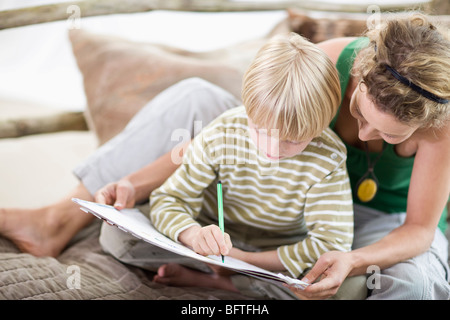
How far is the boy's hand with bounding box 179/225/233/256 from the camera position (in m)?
0.92

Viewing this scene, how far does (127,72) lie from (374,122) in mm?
954

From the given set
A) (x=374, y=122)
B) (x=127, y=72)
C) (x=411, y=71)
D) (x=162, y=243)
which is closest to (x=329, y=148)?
(x=374, y=122)

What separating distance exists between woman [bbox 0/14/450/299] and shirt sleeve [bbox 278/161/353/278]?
0.03 metres

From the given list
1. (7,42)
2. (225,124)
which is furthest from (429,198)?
(7,42)

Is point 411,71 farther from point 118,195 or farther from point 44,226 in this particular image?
point 44,226

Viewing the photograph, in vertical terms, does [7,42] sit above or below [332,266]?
above

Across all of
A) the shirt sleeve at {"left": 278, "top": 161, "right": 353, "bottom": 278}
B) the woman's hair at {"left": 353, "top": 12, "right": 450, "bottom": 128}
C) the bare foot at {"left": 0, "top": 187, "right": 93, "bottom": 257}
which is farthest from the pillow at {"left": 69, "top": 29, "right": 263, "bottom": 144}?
the woman's hair at {"left": 353, "top": 12, "right": 450, "bottom": 128}

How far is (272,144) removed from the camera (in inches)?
37.2

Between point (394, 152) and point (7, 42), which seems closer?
point (394, 152)

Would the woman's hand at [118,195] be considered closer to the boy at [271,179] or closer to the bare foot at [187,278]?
the boy at [271,179]

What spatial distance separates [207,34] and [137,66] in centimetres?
113

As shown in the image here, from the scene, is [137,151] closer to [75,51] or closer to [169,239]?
[169,239]

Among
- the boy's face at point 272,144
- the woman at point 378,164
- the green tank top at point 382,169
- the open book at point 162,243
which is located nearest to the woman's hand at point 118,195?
the woman at point 378,164
